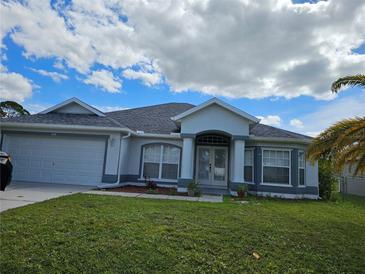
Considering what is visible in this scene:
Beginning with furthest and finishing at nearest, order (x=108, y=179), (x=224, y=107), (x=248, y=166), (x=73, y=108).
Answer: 1. (x=73, y=108)
2. (x=248, y=166)
3. (x=224, y=107)
4. (x=108, y=179)

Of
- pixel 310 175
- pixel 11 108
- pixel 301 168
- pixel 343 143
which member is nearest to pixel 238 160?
pixel 301 168

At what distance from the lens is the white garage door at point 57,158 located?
1353 cm

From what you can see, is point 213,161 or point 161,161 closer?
point 161,161

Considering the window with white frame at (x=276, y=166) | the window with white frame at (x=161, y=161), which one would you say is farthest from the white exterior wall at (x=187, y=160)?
the window with white frame at (x=276, y=166)

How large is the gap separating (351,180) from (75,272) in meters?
22.6

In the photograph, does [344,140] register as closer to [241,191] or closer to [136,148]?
[241,191]

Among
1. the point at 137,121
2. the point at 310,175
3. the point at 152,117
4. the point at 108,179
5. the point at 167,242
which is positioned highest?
the point at 152,117

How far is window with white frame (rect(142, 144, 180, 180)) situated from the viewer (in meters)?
14.6

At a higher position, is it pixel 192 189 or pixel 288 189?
pixel 288 189

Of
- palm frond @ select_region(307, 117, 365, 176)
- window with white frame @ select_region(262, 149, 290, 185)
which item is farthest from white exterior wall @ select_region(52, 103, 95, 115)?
palm frond @ select_region(307, 117, 365, 176)

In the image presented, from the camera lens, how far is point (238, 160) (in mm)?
13078

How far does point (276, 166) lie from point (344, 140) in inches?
261

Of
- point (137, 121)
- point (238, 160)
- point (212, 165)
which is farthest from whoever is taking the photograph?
point (137, 121)

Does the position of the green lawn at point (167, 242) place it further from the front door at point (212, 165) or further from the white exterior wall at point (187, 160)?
the front door at point (212, 165)
